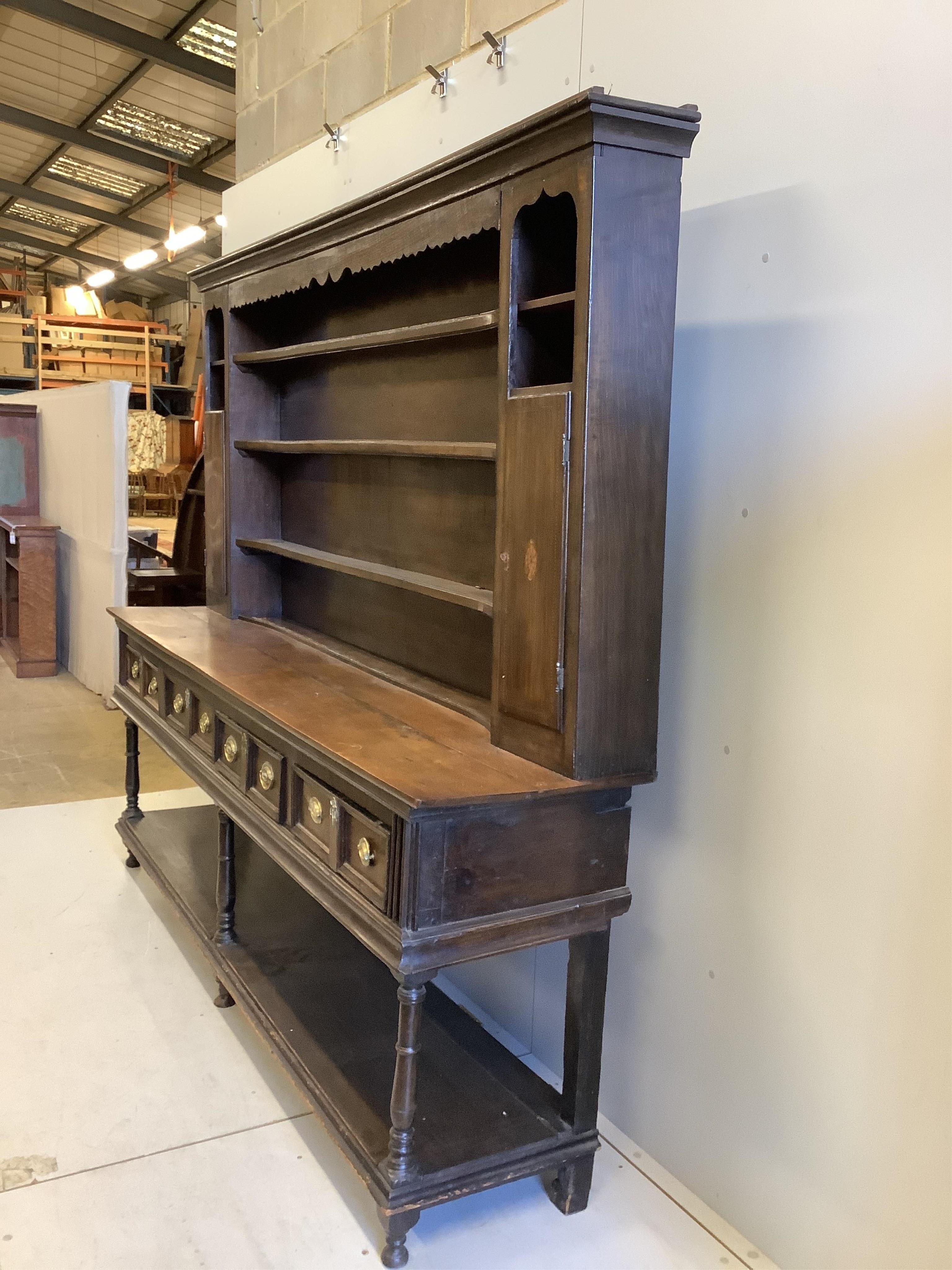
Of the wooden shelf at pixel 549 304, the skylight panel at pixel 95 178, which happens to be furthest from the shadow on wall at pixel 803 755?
the skylight panel at pixel 95 178

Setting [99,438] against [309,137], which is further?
[99,438]

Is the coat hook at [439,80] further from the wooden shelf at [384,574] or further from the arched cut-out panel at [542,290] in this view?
the wooden shelf at [384,574]

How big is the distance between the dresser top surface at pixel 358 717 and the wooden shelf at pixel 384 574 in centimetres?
24

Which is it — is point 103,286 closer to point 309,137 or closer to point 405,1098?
point 309,137

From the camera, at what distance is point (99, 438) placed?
18.9ft

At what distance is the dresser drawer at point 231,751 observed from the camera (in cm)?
236

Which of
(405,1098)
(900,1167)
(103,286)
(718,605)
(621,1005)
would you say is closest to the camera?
(900,1167)

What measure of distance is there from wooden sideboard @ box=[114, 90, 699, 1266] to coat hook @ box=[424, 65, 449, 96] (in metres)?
0.51

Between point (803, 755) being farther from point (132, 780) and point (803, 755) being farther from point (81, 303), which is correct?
point (81, 303)

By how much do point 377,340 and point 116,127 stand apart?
10492 mm

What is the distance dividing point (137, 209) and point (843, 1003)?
47.6 ft

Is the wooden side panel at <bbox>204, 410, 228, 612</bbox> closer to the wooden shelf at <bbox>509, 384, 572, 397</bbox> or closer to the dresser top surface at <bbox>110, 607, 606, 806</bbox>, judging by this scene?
the dresser top surface at <bbox>110, 607, 606, 806</bbox>

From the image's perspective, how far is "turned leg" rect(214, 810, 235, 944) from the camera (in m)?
2.61

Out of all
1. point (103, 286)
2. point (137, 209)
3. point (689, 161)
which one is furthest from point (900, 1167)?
point (103, 286)
